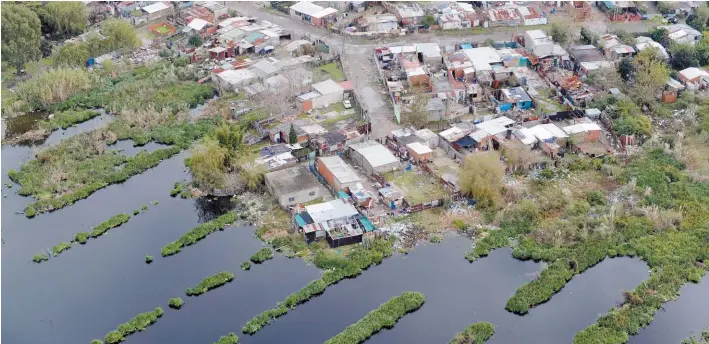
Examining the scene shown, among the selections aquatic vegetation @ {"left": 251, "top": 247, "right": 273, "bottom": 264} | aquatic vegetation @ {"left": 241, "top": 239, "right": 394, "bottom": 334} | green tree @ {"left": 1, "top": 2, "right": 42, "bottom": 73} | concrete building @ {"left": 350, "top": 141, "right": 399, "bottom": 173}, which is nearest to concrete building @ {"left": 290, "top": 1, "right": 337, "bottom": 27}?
green tree @ {"left": 1, "top": 2, "right": 42, "bottom": 73}

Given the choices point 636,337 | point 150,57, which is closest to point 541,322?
point 636,337

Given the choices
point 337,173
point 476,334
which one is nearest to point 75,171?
point 337,173

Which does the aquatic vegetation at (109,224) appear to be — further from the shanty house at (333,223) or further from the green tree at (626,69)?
the green tree at (626,69)

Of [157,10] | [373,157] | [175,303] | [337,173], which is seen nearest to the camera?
[175,303]

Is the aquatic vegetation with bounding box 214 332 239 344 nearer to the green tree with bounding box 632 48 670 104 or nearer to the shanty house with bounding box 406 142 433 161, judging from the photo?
the shanty house with bounding box 406 142 433 161

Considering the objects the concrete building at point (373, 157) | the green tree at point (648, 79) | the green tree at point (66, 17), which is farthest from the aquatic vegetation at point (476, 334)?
the green tree at point (66, 17)

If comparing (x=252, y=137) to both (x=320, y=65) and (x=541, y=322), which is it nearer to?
(x=320, y=65)

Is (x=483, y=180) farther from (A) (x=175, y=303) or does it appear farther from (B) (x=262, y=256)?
(A) (x=175, y=303)
